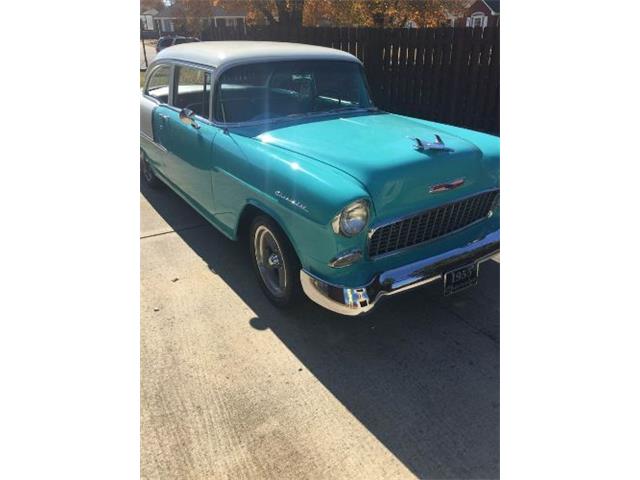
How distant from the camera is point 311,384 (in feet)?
8.55

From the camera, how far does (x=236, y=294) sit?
347 centimetres

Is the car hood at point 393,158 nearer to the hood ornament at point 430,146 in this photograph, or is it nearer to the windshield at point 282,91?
the hood ornament at point 430,146

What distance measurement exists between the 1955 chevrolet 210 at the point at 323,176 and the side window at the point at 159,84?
366mm

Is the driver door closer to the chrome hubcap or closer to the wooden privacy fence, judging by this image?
the chrome hubcap

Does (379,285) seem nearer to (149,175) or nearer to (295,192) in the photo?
(295,192)

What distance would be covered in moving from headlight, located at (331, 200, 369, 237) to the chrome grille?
130 mm

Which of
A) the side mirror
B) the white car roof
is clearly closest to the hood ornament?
the white car roof

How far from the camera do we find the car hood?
259 cm

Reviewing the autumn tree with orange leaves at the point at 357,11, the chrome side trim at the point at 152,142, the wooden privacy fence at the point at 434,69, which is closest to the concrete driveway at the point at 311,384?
the chrome side trim at the point at 152,142

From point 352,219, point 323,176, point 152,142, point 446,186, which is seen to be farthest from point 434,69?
point 352,219

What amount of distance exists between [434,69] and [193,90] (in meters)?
4.41

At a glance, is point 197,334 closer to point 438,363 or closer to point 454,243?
point 438,363

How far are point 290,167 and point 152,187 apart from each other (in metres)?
3.62

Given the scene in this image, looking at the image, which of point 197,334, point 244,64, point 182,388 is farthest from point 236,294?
point 244,64
